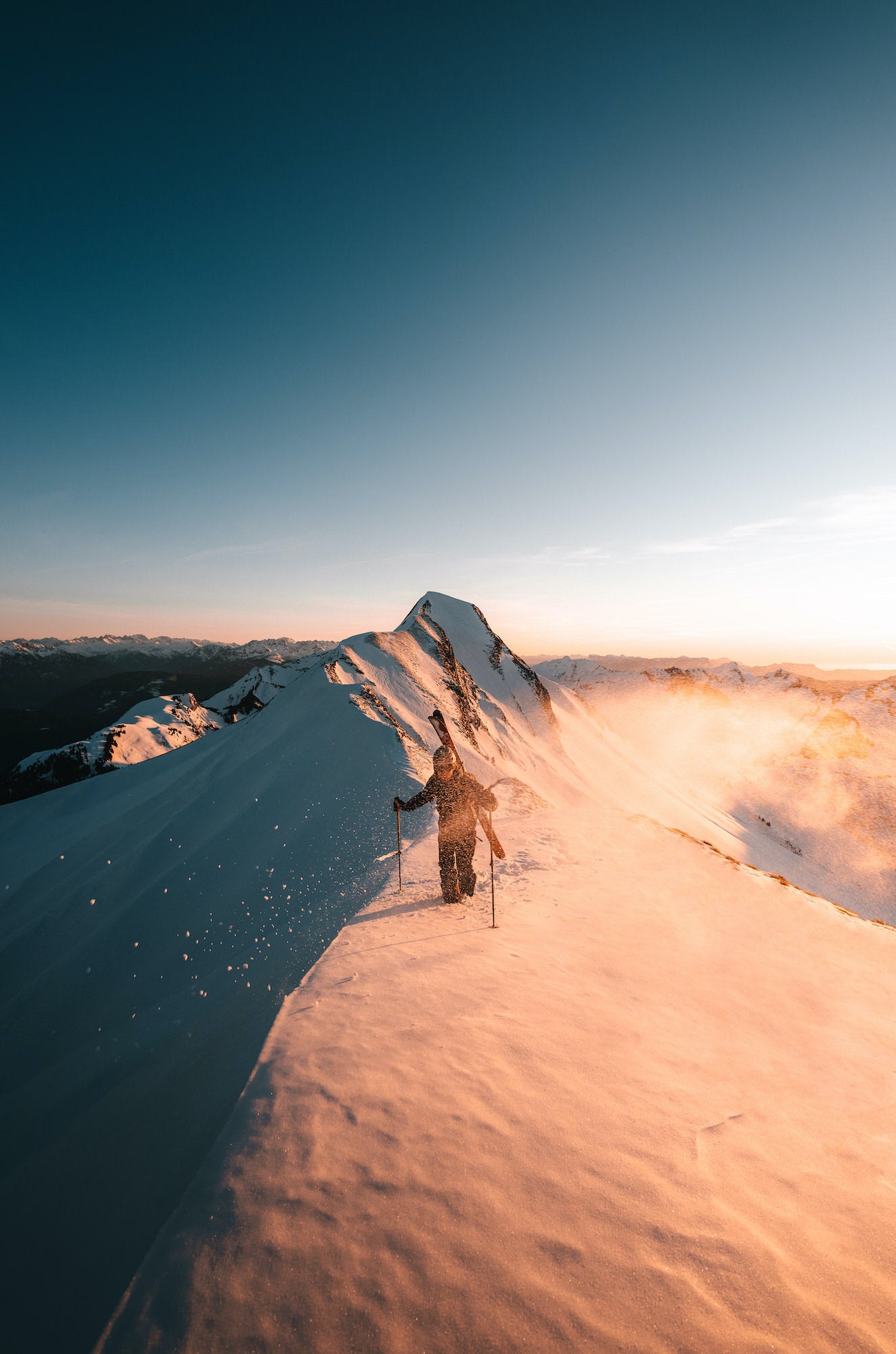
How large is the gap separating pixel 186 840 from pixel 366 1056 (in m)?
16.2

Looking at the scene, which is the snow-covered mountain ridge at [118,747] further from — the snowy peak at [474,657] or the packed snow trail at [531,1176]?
the packed snow trail at [531,1176]

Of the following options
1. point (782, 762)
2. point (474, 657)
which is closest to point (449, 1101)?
point (474, 657)

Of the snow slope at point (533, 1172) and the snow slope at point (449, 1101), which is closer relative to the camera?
the snow slope at point (533, 1172)

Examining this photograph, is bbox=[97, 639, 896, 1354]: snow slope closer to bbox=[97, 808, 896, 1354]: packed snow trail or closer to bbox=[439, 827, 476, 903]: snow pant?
bbox=[97, 808, 896, 1354]: packed snow trail

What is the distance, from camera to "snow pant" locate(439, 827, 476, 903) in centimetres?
932

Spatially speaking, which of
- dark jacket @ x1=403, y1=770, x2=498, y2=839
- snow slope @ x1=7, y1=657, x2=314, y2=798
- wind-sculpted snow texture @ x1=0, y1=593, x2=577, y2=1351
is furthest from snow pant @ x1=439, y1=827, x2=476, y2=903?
snow slope @ x1=7, y1=657, x2=314, y2=798

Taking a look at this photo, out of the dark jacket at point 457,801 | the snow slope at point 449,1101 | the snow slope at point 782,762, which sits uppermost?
the dark jacket at point 457,801


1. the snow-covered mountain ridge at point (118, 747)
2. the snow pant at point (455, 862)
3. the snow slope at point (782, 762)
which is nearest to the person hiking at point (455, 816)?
the snow pant at point (455, 862)

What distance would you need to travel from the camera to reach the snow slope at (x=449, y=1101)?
3033 millimetres

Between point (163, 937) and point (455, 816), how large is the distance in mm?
10289

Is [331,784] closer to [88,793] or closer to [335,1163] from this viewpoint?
[335,1163]

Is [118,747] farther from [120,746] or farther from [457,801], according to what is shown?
[457,801]

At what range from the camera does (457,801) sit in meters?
9.38

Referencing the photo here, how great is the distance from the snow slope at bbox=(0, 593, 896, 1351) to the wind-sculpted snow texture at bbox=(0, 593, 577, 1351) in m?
0.08
